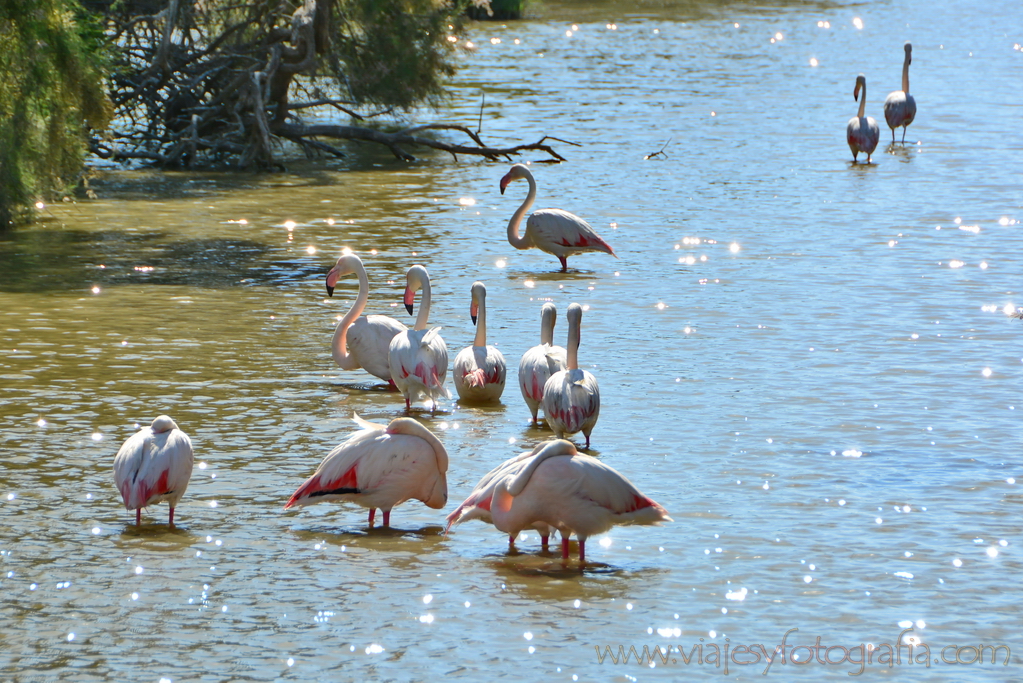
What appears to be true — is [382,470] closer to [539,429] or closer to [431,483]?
[431,483]

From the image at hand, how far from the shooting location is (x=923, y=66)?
115 feet

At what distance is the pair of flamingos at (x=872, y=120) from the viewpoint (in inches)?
812

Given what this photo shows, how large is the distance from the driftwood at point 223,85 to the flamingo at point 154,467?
527 inches

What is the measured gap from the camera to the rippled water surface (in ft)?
19.7

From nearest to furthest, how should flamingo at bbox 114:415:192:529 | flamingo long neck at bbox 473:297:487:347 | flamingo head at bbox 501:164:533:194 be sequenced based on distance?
flamingo at bbox 114:415:192:529 < flamingo long neck at bbox 473:297:487:347 < flamingo head at bbox 501:164:533:194

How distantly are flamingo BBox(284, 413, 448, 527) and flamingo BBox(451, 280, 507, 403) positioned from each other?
A: 2.24 m

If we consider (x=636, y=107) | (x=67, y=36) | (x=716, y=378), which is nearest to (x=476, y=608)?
(x=716, y=378)

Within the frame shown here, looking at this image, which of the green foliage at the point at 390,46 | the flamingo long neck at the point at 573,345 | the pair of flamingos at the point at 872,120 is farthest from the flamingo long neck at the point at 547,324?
the green foliage at the point at 390,46

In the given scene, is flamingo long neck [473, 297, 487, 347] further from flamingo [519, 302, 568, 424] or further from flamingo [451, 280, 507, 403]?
flamingo [519, 302, 568, 424]

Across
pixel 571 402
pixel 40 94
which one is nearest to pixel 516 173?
pixel 40 94

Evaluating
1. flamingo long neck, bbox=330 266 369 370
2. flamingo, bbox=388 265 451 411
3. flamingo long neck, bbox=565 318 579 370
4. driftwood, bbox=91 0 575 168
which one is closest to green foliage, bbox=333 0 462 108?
driftwood, bbox=91 0 575 168

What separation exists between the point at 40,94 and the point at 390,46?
8.09m

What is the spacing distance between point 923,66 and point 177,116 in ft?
69.2

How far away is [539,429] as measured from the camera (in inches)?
361
